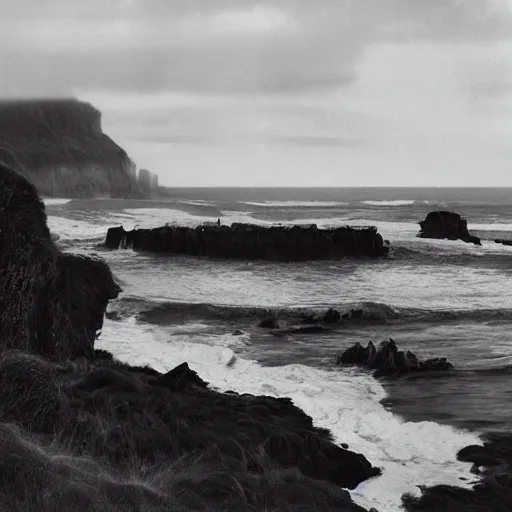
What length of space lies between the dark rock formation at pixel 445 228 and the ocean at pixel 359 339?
10438 millimetres

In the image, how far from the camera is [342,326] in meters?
22.0

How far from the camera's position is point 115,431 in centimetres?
916

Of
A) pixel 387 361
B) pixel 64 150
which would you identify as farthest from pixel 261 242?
pixel 64 150

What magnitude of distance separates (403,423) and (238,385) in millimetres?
3453

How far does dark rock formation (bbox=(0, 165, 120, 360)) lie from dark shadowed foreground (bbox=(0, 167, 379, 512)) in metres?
0.02

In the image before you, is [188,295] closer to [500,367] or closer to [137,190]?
[500,367]

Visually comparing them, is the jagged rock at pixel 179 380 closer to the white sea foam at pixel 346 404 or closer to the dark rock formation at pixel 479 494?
the white sea foam at pixel 346 404

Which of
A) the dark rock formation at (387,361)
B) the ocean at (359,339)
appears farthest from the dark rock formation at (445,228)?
the dark rock formation at (387,361)

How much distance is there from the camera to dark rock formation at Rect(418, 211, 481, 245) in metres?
53.2

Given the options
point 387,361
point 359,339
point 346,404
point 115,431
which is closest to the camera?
point 115,431

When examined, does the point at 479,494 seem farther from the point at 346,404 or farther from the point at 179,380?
the point at 179,380

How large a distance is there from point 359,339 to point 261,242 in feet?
71.0

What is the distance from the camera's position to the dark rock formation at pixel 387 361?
1585 centimetres

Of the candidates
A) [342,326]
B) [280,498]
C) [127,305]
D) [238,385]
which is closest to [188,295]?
[127,305]
